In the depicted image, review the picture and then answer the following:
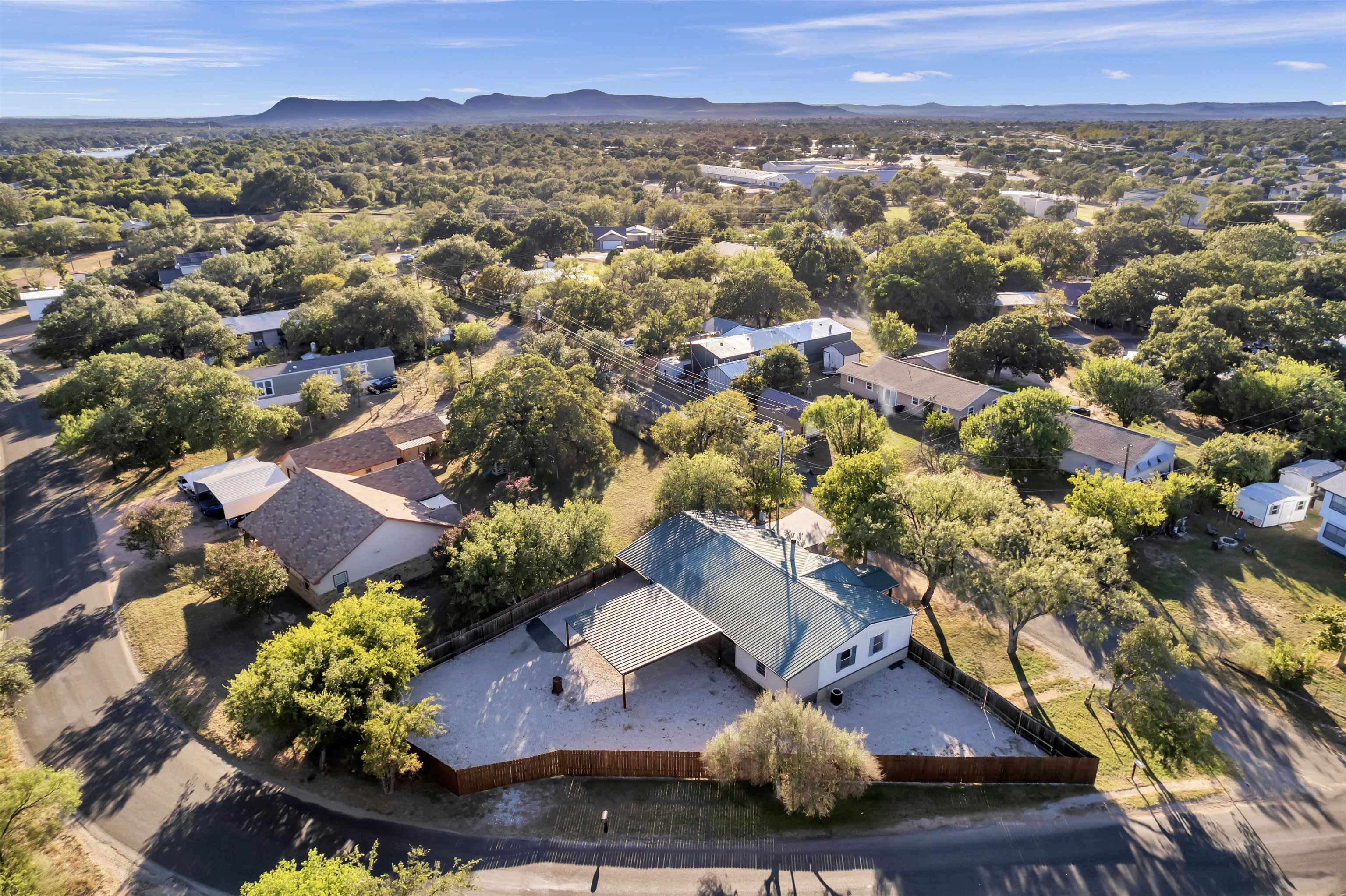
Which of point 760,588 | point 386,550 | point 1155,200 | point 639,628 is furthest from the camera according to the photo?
point 1155,200

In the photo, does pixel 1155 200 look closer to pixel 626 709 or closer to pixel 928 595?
pixel 928 595

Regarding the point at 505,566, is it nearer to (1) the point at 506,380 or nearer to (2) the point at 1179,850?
(1) the point at 506,380

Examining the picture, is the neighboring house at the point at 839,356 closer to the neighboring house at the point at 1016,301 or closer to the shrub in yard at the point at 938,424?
the shrub in yard at the point at 938,424

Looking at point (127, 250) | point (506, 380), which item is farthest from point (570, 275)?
point (127, 250)

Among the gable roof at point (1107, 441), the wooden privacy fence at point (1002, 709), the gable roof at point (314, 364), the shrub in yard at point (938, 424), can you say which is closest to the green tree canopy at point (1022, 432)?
the gable roof at point (1107, 441)

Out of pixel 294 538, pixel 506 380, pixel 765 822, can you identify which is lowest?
pixel 765 822

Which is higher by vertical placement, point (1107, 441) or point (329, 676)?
point (329, 676)

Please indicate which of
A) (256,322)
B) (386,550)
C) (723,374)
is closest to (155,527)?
(386,550)
